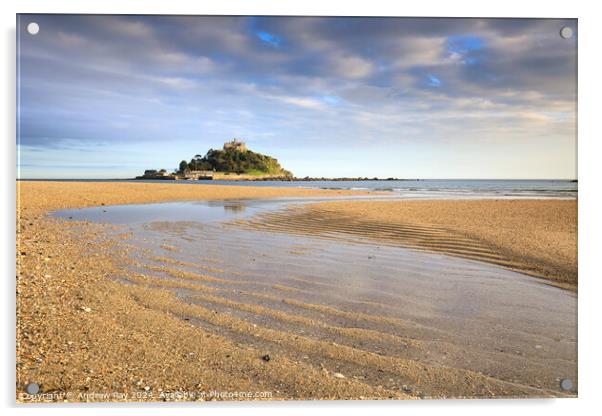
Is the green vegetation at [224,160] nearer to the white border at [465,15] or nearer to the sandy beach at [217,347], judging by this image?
the white border at [465,15]

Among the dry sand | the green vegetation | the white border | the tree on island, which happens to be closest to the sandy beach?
the white border

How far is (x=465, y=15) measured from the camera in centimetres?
377

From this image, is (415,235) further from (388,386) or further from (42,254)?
(42,254)

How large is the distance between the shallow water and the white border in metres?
0.34

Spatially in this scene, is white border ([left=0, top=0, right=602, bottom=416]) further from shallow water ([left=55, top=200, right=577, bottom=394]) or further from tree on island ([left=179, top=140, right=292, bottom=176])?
tree on island ([left=179, top=140, right=292, bottom=176])

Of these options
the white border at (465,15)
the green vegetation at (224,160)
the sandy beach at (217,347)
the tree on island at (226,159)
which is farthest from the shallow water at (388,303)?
the green vegetation at (224,160)

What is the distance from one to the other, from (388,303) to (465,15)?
300 centimetres

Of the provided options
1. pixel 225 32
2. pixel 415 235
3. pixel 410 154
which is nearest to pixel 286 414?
pixel 225 32

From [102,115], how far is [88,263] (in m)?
1.99

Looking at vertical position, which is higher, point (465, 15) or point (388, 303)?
point (465, 15)

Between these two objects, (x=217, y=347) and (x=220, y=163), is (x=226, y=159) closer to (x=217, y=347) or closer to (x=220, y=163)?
(x=220, y=163)

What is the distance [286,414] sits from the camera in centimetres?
289

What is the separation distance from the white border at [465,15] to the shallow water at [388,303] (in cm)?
34

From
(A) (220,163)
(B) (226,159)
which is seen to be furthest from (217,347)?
(A) (220,163)
